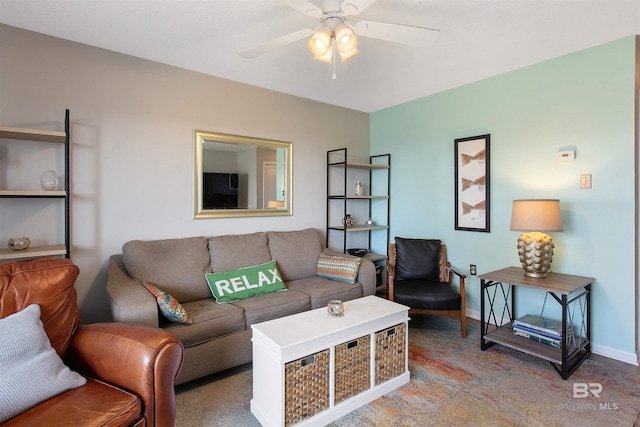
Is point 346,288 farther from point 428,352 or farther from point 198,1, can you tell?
point 198,1

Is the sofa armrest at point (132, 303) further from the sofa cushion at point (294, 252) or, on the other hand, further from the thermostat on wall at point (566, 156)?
the thermostat on wall at point (566, 156)

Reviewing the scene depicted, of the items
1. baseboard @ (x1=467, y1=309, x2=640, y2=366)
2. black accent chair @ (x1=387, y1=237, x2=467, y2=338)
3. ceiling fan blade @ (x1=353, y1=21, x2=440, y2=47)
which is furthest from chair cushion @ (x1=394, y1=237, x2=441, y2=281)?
ceiling fan blade @ (x1=353, y1=21, x2=440, y2=47)

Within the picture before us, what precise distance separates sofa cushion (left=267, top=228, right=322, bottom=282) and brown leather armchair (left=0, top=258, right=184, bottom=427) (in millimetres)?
1742

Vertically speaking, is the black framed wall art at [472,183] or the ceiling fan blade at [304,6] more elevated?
the ceiling fan blade at [304,6]

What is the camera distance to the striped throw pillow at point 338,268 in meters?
3.20

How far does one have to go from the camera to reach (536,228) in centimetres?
250

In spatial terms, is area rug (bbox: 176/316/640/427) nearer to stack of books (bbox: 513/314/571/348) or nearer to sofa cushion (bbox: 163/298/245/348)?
stack of books (bbox: 513/314/571/348)

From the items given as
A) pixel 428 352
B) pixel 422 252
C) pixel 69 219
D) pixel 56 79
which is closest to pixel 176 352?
pixel 69 219

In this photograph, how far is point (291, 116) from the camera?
3.72 meters

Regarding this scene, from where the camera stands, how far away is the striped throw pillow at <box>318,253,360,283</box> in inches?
126

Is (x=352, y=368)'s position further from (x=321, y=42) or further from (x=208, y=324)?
(x=321, y=42)

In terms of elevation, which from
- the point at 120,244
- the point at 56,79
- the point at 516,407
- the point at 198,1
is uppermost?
the point at 198,1

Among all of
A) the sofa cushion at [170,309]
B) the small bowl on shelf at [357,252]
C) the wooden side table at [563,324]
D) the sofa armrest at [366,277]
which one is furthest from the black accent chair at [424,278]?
the sofa cushion at [170,309]

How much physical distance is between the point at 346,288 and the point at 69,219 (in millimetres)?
2238
